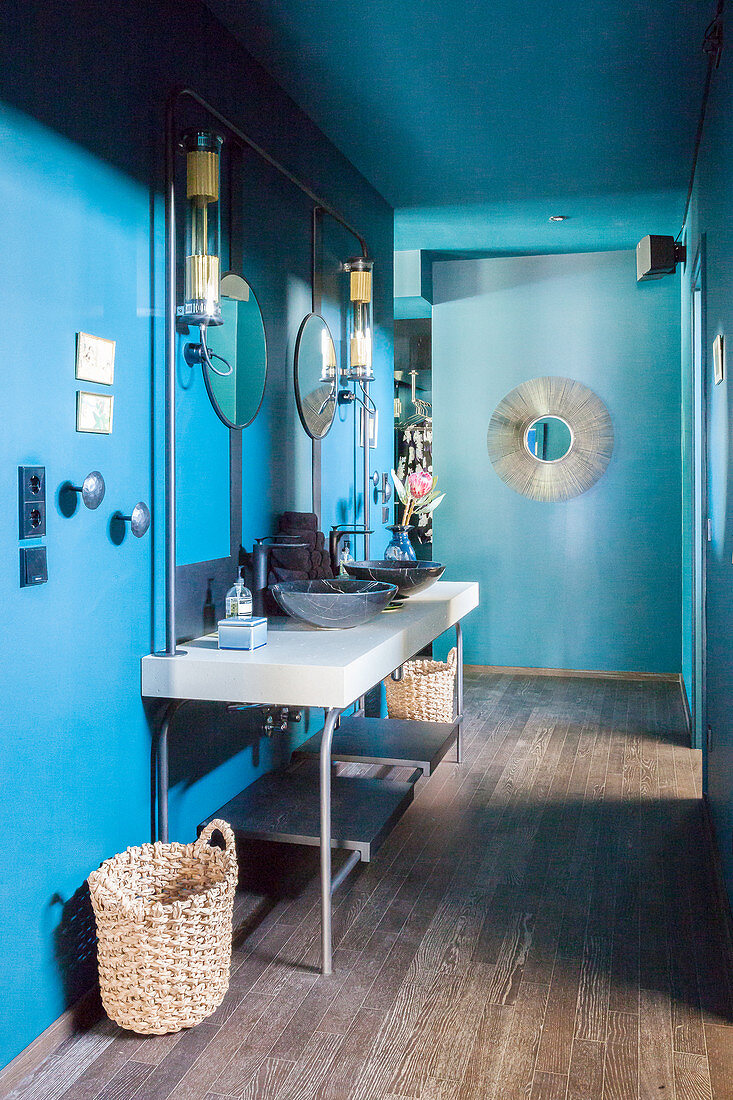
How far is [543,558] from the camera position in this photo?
6.11 m

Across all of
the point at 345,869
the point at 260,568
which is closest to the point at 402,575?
the point at 260,568

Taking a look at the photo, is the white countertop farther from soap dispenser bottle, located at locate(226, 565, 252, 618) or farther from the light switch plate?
→ the light switch plate

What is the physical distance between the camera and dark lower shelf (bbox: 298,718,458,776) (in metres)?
3.19

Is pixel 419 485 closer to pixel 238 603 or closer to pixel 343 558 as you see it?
pixel 343 558

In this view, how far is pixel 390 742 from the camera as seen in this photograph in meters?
3.39

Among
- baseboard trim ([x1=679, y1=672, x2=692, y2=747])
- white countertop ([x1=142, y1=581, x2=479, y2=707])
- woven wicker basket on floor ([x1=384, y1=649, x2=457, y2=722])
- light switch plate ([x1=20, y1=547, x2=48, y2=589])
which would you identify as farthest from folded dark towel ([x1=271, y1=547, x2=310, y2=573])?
baseboard trim ([x1=679, y1=672, x2=692, y2=747])

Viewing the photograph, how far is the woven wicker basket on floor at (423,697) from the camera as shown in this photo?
428 cm

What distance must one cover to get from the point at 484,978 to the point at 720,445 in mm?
1724

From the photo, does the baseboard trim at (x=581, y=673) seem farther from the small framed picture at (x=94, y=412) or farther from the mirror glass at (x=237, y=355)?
the small framed picture at (x=94, y=412)

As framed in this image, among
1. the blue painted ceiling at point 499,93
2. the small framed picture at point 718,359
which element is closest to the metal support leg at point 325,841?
the small framed picture at point 718,359

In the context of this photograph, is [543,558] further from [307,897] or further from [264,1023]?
[264,1023]

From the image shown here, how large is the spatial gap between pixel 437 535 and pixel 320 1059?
15.0 feet

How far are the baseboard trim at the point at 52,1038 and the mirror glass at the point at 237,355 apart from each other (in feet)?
5.43

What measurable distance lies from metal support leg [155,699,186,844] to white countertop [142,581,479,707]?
0.10 m
